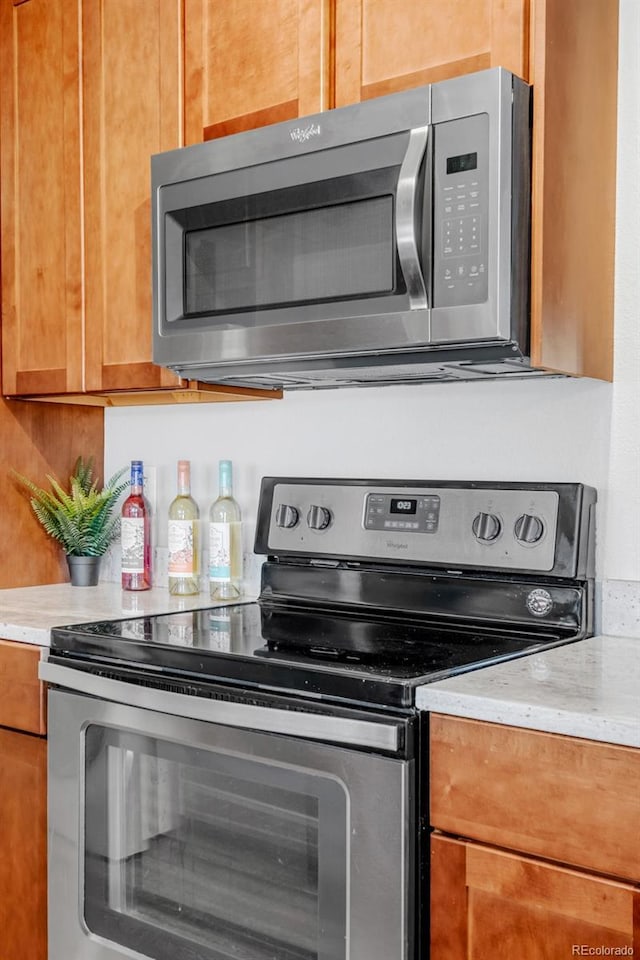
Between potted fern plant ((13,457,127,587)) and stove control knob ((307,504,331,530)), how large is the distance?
2.20 ft

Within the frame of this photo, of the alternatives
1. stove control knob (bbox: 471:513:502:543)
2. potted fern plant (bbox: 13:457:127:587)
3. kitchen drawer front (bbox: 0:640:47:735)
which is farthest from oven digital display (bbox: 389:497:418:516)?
potted fern plant (bbox: 13:457:127:587)

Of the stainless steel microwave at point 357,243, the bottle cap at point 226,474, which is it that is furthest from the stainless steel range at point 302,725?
the stainless steel microwave at point 357,243

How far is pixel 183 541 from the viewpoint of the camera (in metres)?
2.10

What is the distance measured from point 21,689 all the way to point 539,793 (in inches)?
40.8

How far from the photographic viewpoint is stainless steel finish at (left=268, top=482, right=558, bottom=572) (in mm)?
1652

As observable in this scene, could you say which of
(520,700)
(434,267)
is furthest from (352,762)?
(434,267)

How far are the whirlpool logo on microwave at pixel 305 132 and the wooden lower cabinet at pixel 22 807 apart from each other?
1.02 metres

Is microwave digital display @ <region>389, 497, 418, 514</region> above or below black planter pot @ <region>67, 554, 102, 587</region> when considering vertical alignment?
above

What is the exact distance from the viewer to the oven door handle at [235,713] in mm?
1223

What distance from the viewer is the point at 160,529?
93.4 inches

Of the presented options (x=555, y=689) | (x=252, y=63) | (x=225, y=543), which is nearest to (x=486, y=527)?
(x=555, y=689)

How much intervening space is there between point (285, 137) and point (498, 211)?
435mm

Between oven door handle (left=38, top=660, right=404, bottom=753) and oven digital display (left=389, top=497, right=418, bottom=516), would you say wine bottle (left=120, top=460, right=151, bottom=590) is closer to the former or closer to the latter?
oven door handle (left=38, top=660, right=404, bottom=753)

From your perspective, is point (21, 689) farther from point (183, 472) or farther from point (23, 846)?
point (183, 472)
